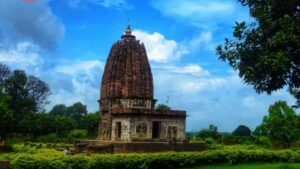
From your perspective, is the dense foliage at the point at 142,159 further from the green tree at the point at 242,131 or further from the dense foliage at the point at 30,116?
the green tree at the point at 242,131

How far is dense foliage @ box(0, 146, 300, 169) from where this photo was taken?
1722cm

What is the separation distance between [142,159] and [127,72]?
1506cm

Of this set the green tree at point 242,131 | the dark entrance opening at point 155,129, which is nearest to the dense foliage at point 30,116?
the dark entrance opening at point 155,129

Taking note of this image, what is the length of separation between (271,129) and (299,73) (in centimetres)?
2703

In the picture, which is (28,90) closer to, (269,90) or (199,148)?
(199,148)

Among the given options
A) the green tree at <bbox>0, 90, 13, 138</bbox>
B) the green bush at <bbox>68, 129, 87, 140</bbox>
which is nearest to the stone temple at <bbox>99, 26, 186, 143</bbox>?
the green tree at <bbox>0, 90, 13, 138</bbox>

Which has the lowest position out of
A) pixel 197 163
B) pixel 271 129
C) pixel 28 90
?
pixel 197 163

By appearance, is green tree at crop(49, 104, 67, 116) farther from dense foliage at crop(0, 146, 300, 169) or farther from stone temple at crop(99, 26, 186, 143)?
dense foliage at crop(0, 146, 300, 169)

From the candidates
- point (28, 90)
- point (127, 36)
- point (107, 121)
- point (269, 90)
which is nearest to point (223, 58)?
point (269, 90)

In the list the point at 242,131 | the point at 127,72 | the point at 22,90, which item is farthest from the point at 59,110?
the point at 127,72

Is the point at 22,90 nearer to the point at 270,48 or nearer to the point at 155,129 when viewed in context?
the point at 155,129

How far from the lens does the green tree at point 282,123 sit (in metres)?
34.9

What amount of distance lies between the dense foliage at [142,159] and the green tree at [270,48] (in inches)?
385

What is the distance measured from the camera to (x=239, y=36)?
10484 mm
